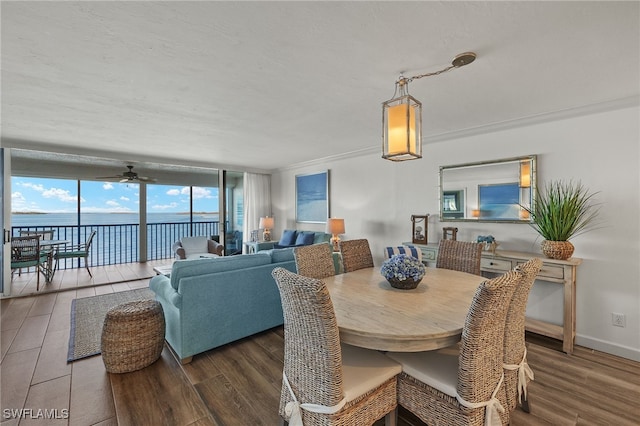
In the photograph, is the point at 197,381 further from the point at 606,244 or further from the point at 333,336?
the point at 606,244

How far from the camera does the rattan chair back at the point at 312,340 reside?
1.20 metres

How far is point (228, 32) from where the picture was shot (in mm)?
1563

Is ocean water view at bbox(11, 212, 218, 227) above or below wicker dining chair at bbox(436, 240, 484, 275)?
above

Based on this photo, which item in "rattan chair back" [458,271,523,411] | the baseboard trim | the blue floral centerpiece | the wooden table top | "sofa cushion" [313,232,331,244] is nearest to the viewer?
"rattan chair back" [458,271,523,411]

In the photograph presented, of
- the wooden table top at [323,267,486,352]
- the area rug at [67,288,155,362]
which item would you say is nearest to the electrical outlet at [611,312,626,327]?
the wooden table top at [323,267,486,352]

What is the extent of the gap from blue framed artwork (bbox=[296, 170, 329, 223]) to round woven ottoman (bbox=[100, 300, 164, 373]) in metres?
3.76

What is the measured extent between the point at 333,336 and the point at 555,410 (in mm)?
1824

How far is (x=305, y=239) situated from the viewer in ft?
18.1

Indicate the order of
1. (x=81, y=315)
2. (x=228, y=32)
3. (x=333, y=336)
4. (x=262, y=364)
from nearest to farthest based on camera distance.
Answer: (x=333, y=336)
(x=228, y=32)
(x=262, y=364)
(x=81, y=315)

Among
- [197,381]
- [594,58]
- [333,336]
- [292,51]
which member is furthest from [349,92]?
[197,381]

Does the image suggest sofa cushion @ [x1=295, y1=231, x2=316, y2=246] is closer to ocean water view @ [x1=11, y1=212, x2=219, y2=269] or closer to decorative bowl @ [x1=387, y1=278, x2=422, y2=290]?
decorative bowl @ [x1=387, y1=278, x2=422, y2=290]

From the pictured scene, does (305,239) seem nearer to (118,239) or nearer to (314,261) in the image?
(314,261)

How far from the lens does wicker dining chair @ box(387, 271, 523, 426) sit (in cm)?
122

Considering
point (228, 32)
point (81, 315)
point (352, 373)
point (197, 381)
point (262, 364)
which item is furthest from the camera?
point (81, 315)
